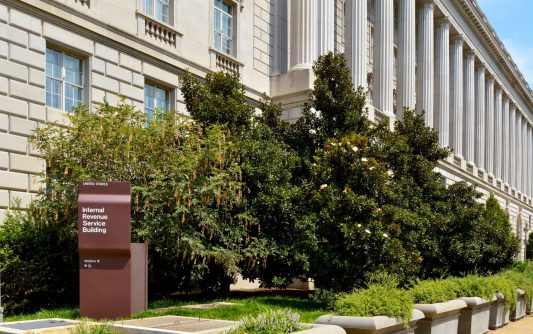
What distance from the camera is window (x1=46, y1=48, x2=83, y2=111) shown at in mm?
17656

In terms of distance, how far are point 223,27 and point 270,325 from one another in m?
19.9

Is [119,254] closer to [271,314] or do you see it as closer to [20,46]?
[271,314]

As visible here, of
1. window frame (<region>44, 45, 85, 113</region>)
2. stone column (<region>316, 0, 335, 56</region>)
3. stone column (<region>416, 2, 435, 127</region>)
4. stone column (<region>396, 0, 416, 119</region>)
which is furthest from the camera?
stone column (<region>416, 2, 435, 127</region>)

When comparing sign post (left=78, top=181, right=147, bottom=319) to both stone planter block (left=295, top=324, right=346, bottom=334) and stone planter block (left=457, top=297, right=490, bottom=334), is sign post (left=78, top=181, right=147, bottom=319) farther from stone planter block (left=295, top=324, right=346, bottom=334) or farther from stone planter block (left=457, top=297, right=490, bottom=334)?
stone planter block (left=457, top=297, right=490, bottom=334)

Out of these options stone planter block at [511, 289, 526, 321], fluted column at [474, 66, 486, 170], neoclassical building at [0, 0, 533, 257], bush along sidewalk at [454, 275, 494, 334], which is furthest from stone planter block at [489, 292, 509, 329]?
fluted column at [474, 66, 486, 170]

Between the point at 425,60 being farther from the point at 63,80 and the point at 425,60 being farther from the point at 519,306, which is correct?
the point at 63,80

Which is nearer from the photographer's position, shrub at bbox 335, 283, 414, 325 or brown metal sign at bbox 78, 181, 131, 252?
shrub at bbox 335, 283, 414, 325

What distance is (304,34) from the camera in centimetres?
2828

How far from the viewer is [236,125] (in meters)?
17.4

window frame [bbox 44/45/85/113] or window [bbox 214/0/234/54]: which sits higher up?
window [bbox 214/0/234/54]

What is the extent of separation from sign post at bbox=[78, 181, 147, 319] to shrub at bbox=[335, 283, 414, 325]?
12.1ft

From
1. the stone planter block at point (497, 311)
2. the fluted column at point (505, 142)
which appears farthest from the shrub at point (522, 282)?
the fluted column at point (505, 142)

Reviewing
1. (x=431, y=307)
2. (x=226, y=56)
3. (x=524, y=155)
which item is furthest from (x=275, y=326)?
(x=524, y=155)

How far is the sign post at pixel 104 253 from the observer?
35.7ft
